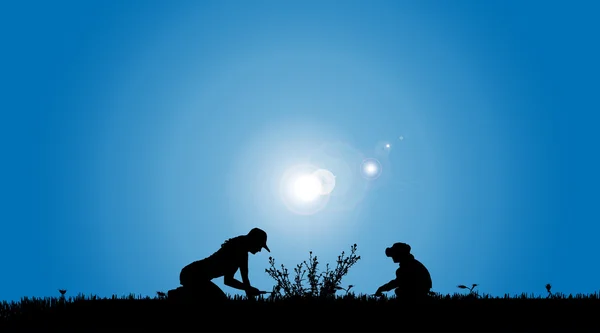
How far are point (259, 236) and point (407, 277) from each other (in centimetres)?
313

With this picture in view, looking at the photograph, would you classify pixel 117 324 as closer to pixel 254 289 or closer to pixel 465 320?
pixel 254 289

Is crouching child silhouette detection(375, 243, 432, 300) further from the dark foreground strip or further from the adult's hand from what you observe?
the adult's hand

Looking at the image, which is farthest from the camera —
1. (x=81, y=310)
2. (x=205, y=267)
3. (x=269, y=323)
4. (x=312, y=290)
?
(x=312, y=290)

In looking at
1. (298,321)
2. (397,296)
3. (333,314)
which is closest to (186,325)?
(298,321)

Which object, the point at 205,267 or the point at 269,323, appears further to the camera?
the point at 205,267

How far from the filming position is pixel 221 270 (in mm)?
10086

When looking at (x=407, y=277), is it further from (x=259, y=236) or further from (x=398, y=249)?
(x=259, y=236)

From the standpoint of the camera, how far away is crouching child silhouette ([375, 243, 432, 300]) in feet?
36.2

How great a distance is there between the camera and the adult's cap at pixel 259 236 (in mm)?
9984

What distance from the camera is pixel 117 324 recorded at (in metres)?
9.99

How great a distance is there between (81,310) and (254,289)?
3.76 m

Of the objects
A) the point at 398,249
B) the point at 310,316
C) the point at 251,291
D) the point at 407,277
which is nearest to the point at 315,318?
the point at 310,316

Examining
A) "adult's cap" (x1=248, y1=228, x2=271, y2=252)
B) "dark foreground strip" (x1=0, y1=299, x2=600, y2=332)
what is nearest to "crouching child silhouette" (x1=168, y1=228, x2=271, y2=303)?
"adult's cap" (x1=248, y1=228, x2=271, y2=252)

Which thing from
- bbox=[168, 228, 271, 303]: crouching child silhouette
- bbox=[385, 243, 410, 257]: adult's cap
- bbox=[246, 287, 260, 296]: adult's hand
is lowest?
bbox=[246, 287, 260, 296]: adult's hand
